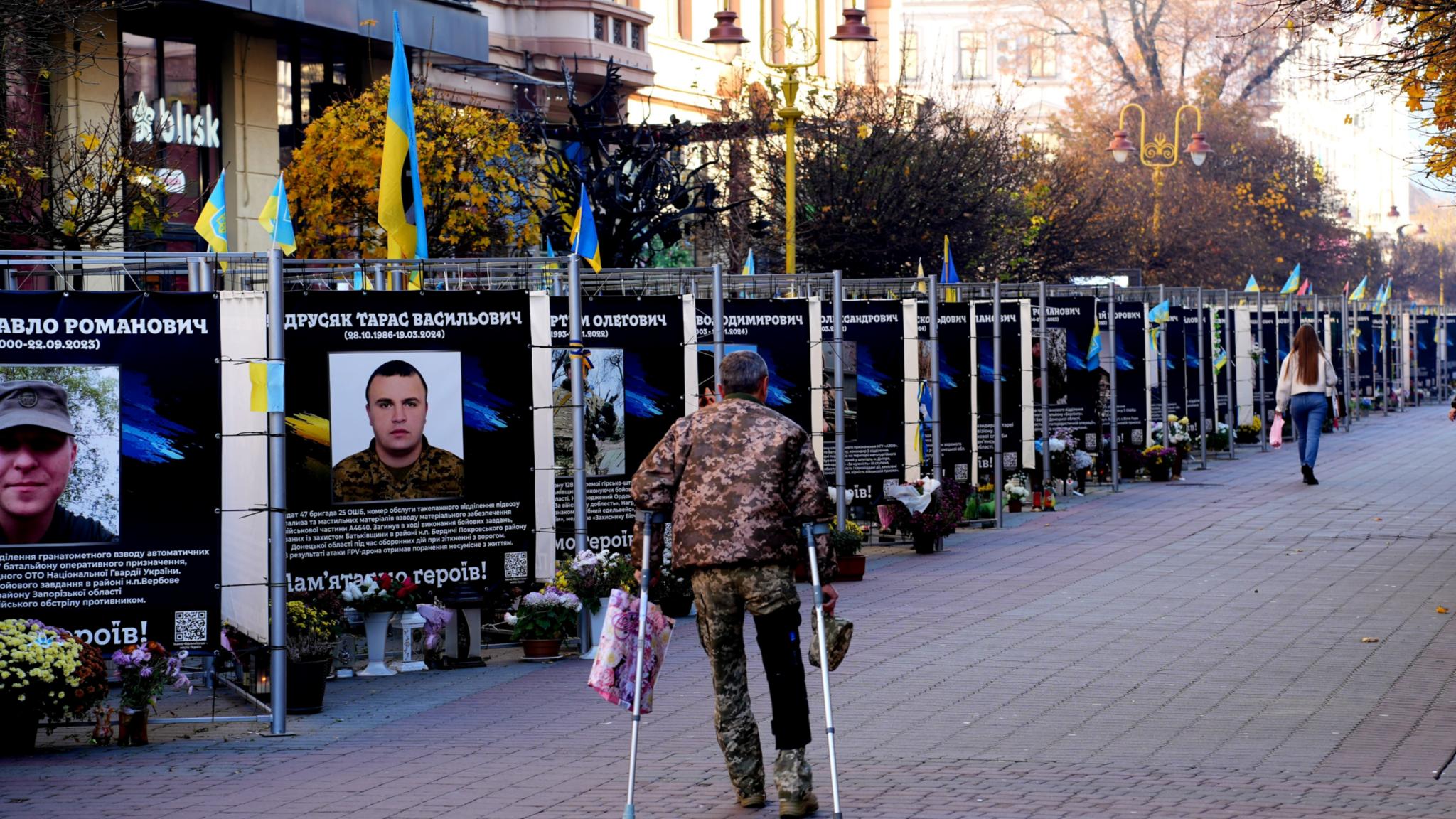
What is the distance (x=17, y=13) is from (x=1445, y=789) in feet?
41.6

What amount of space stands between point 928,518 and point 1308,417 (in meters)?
8.71

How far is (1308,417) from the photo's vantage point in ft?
83.5

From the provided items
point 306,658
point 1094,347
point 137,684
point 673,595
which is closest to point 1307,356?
point 1094,347

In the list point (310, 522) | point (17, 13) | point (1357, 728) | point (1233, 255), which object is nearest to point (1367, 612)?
point (1357, 728)

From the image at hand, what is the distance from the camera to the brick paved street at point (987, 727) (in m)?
8.44

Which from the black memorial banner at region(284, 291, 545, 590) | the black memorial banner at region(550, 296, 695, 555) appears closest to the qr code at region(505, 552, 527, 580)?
the black memorial banner at region(284, 291, 545, 590)

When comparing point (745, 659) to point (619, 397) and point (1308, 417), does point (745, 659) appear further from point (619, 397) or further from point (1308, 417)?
point (1308, 417)

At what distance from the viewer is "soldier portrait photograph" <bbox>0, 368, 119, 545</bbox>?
10117 mm

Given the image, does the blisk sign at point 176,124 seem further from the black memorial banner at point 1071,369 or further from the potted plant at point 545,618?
the potted plant at point 545,618

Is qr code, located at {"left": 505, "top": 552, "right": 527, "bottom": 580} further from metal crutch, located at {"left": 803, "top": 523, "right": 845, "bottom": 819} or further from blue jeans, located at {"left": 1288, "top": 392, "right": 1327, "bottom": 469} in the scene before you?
blue jeans, located at {"left": 1288, "top": 392, "right": 1327, "bottom": 469}

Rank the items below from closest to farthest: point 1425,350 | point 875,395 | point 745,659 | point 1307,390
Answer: point 745,659 < point 875,395 < point 1307,390 < point 1425,350

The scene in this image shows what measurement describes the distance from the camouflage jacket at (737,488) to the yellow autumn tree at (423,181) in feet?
49.9

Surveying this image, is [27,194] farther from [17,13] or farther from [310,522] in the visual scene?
[310,522]

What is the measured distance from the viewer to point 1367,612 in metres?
13.8
